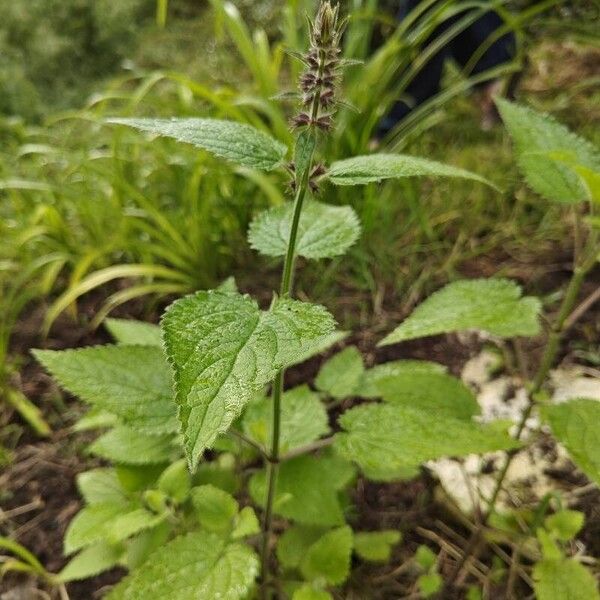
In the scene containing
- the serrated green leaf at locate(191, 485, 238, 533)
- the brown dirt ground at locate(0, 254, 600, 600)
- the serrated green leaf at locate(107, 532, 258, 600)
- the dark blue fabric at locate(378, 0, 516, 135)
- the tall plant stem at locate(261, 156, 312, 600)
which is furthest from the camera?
the dark blue fabric at locate(378, 0, 516, 135)

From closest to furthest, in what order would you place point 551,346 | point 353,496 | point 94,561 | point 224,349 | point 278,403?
point 224,349, point 278,403, point 551,346, point 94,561, point 353,496

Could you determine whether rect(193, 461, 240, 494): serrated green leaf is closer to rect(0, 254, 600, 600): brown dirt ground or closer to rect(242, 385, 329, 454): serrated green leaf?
rect(242, 385, 329, 454): serrated green leaf

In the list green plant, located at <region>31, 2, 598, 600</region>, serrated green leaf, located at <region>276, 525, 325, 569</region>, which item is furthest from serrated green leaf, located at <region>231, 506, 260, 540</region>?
serrated green leaf, located at <region>276, 525, 325, 569</region>

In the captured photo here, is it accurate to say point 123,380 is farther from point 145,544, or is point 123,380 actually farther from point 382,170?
point 382,170

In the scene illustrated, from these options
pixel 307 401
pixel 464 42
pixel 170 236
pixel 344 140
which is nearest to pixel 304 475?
pixel 307 401

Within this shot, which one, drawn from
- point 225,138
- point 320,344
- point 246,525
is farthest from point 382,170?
point 246,525

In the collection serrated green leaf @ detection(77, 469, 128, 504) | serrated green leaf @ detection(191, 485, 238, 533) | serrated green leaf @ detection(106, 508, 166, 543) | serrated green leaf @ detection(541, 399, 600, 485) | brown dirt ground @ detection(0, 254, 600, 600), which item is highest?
serrated green leaf @ detection(541, 399, 600, 485)

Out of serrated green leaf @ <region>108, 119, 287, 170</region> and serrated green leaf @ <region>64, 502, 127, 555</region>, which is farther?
serrated green leaf @ <region>64, 502, 127, 555</region>
